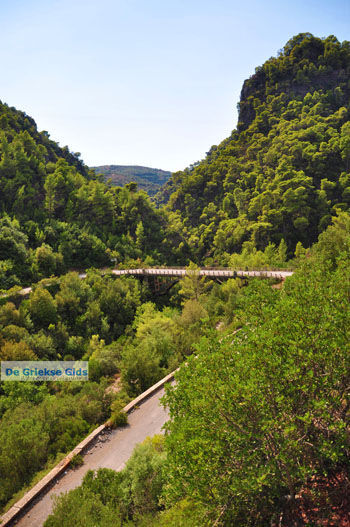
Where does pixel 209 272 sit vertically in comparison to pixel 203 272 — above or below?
above

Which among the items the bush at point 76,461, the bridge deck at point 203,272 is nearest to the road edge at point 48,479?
the bush at point 76,461

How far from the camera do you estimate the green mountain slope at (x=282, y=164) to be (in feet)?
197

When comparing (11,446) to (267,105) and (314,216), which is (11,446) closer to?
(314,216)

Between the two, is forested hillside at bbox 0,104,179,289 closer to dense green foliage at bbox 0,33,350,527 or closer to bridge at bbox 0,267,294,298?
dense green foliage at bbox 0,33,350,527

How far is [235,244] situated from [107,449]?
178ft

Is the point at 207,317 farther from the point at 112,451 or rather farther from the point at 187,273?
the point at 187,273

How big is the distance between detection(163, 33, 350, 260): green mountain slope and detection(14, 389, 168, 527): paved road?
46472mm

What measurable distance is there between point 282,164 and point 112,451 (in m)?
65.7

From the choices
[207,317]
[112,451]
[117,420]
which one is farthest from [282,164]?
[112,451]

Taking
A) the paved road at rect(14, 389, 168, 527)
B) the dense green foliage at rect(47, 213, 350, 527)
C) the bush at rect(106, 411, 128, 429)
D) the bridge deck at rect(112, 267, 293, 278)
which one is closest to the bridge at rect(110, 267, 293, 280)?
the bridge deck at rect(112, 267, 293, 278)

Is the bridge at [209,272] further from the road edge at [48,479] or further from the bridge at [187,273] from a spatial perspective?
→ the road edge at [48,479]

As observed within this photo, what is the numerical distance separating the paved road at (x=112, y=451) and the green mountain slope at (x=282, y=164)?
46.5m

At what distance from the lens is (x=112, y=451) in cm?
1590

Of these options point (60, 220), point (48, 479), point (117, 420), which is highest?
point (60, 220)
